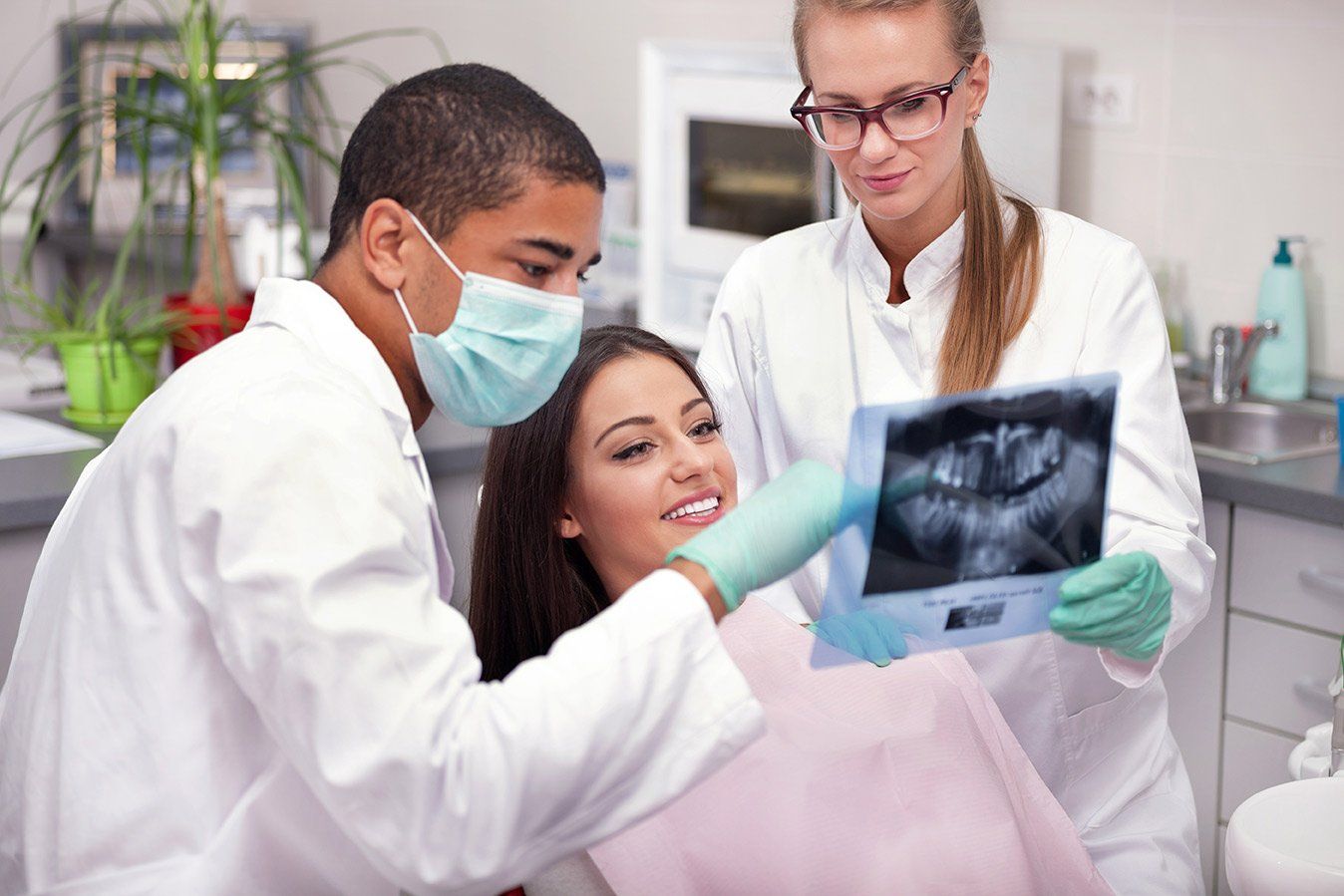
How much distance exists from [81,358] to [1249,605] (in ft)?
6.59

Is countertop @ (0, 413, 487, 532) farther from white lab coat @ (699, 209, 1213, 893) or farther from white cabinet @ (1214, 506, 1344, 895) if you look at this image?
white cabinet @ (1214, 506, 1344, 895)

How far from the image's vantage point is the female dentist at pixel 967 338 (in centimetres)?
163

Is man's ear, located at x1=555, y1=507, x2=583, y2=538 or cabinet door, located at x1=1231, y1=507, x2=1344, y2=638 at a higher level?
man's ear, located at x1=555, y1=507, x2=583, y2=538

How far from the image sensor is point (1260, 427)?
278cm

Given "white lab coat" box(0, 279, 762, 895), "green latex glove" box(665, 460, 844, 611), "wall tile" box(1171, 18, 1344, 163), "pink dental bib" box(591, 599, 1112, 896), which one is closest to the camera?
"white lab coat" box(0, 279, 762, 895)

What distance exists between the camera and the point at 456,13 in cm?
458

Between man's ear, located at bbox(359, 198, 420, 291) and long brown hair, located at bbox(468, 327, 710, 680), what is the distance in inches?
18.6

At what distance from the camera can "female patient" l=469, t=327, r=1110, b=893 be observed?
155cm

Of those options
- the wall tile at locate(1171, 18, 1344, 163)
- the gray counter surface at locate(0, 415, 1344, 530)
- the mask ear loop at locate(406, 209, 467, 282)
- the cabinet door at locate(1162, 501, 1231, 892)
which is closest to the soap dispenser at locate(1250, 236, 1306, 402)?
the wall tile at locate(1171, 18, 1344, 163)

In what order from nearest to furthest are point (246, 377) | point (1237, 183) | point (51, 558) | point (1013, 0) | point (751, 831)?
point (246, 377) < point (51, 558) < point (751, 831) < point (1237, 183) < point (1013, 0)

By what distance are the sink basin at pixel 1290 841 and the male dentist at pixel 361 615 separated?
37 centimetres

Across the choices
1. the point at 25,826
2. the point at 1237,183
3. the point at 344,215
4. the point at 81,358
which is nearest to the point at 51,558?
the point at 25,826

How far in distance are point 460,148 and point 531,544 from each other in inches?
24.0

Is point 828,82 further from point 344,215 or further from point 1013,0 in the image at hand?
point 1013,0
